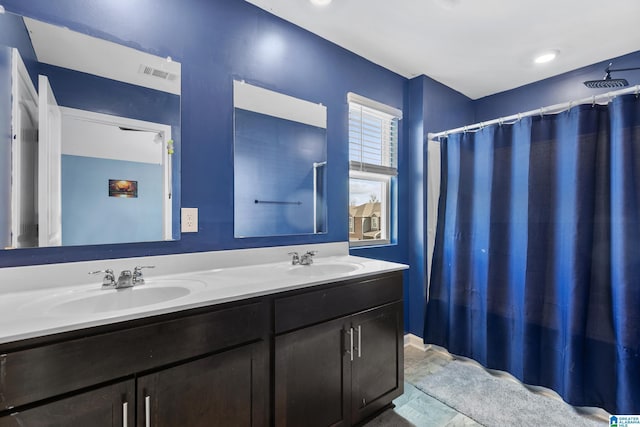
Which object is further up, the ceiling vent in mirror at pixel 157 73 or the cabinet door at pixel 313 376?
the ceiling vent in mirror at pixel 157 73

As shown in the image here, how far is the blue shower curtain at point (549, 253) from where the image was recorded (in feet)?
5.31

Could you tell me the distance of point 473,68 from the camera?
7.95ft

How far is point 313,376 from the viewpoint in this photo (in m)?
1.34

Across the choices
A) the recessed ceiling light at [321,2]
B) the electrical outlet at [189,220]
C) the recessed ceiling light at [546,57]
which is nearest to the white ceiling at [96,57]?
the electrical outlet at [189,220]

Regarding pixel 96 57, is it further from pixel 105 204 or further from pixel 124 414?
pixel 124 414

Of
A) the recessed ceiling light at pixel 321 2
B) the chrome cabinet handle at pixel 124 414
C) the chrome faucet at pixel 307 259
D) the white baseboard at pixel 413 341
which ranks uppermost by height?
the recessed ceiling light at pixel 321 2

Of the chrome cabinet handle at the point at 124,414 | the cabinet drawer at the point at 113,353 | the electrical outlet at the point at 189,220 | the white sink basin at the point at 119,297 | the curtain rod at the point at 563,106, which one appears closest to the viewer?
the cabinet drawer at the point at 113,353

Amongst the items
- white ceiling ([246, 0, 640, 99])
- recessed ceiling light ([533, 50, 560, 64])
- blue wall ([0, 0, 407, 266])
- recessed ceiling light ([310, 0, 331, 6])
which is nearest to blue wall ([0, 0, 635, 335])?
blue wall ([0, 0, 407, 266])

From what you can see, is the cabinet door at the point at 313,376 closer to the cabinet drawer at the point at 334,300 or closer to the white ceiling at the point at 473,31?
the cabinet drawer at the point at 334,300

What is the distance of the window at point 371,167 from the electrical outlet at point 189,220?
3.73 feet

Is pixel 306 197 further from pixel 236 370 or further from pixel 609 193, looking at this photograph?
pixel 609 193

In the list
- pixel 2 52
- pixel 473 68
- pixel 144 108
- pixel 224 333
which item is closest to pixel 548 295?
pixel 473 68

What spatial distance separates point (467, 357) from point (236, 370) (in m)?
1.96

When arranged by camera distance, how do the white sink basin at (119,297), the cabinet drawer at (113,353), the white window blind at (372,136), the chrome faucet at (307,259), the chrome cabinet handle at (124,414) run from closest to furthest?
the cabinet drawer at (113,353), the chrome cabinet handle at (124,414), the white sink basin at (119,297), the chrome faucet at (307,259), the white window blind at (372,136)
